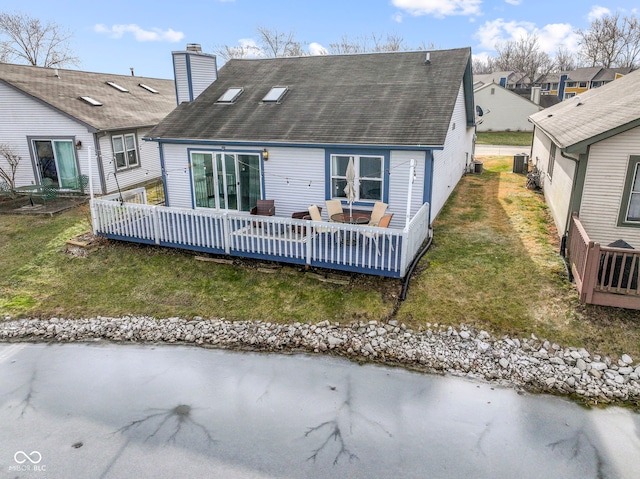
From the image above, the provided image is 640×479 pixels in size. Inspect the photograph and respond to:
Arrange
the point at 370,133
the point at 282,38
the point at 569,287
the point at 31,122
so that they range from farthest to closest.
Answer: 1. the point at 282,38
2. the point at 31,122
3. the point at 370,133
4. the point at 569,287

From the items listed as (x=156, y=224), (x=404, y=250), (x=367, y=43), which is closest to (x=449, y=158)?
(x=404, y=250)

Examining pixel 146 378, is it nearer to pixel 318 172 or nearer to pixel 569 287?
pixel 318 172

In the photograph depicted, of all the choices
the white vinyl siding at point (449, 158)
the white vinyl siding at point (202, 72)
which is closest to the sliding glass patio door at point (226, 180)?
the white vinyl siding at point (202, 72)

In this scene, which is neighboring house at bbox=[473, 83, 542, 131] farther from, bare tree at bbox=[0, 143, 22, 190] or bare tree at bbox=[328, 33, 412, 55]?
bare tree at bbox=[0, 143, 22, 190]

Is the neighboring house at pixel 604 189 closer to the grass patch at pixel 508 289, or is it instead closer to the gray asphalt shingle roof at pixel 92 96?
the grass patch at pixel 508 289

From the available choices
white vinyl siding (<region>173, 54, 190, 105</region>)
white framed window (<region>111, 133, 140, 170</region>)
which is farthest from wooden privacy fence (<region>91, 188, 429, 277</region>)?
white framed window (<region>111, 133, 140, 170</region>)

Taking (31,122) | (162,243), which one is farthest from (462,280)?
(31,122)
